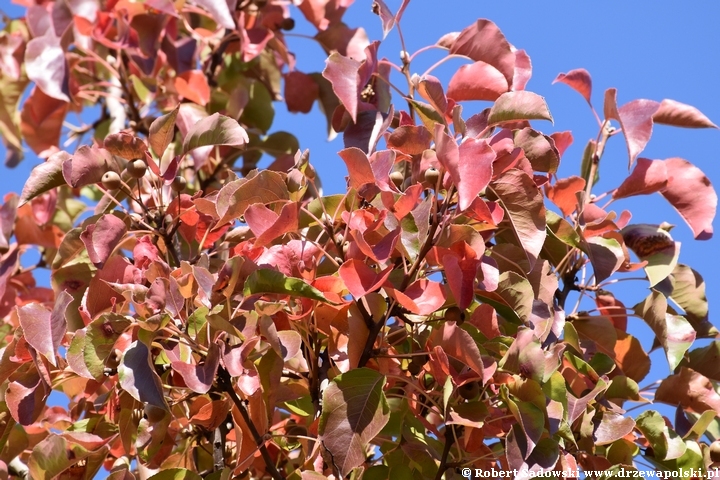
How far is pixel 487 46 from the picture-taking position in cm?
156

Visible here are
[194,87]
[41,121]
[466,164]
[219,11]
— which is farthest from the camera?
[41,121]

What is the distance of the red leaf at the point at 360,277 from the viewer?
3.89 feet

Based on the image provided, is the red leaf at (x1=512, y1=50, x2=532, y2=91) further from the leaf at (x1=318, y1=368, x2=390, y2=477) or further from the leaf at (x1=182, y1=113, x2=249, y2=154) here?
the leaf at (x1=318, y1=368, x2=390, y2=477)

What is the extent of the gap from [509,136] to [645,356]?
495 millimetres

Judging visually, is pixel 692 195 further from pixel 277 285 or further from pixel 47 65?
pixel 47 65

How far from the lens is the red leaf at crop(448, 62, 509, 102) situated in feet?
4.96

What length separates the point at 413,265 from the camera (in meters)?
1.26

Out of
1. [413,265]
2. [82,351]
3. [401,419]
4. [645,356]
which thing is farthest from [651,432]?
[82,351]

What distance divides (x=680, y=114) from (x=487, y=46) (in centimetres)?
37

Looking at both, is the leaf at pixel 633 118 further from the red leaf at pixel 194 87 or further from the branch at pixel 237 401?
the red leaf at pixel 194 87

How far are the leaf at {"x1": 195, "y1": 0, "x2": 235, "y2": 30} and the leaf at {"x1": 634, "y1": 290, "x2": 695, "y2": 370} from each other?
1.09 metres

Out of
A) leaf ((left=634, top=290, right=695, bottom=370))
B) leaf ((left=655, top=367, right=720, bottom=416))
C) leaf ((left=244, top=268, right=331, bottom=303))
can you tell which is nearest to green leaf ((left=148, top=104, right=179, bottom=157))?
leaf ((left=244, top=268, right=331, bottom=303))

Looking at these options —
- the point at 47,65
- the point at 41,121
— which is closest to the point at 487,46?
the point at 47,65

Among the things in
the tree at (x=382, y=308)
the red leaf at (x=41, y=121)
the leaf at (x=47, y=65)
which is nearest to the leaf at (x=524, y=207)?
the tree at (x=382, y=308)
